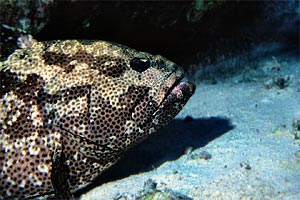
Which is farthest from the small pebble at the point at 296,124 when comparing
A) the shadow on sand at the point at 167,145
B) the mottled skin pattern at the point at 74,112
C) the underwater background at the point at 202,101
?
the mottled skin pattern at the point at 74,112

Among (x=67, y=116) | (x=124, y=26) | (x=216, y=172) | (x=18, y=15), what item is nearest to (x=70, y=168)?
(x=67, y=116)

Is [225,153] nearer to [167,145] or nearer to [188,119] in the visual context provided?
[167,145]

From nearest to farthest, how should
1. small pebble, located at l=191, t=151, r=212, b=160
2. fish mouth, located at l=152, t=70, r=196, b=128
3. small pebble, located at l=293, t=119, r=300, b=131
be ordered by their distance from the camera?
fish mouth, located at l=152, t=70, r=196, b=128 → small pebble, located at l=191, t=151, r=212, b=160 → small pebble, located at l=293, t=119, r=300, b=131

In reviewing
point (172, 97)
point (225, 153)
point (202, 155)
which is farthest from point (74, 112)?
point (225, 153)

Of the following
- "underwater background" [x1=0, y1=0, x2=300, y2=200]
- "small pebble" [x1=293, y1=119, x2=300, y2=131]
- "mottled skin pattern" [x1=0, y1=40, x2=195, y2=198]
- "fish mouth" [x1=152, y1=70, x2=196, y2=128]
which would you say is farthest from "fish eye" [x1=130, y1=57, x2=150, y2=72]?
"small pebble" [x1=293, y1=119, x2=300, y2=131]

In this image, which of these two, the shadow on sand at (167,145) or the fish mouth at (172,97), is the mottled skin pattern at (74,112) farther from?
the shadow on sand at (167,145)

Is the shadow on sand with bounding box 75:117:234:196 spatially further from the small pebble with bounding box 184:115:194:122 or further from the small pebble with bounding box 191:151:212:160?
the small pebble with bounding box 191:151:212:160

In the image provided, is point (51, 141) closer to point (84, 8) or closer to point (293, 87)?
point (84, 8)
